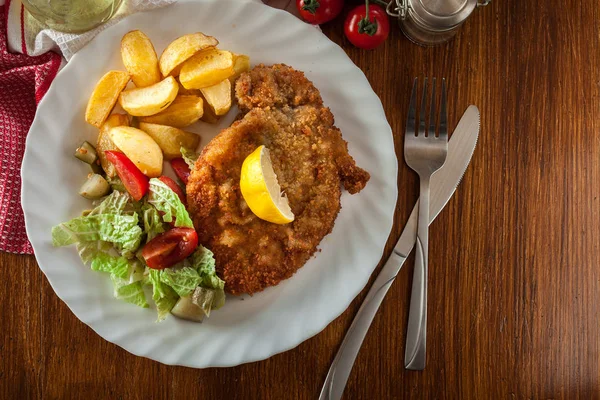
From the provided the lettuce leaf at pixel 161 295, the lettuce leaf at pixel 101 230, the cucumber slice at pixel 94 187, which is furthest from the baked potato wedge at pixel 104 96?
the lettuce leaf at pixel 161 295

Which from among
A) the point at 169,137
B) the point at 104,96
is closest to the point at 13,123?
the point at 104,96

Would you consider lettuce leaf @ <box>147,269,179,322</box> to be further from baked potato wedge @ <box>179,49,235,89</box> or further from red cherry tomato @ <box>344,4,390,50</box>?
red cherry tomato @ <box>344,4,390,50</box>

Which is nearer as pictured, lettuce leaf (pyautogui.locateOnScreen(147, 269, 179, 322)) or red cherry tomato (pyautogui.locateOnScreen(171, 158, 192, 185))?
lettuce leaf (pyautogui.locateOnScreen(147, 269, 179, 322))

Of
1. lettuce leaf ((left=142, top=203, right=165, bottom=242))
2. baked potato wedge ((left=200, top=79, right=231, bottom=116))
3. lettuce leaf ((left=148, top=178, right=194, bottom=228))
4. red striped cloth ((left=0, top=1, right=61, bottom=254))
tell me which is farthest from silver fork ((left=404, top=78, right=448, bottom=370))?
red striped cloth ((left=0, top=1, right=61, bottom=254))

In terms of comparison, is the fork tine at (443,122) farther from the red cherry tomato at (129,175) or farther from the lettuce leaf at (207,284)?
the red cherry tomato at (129,175)

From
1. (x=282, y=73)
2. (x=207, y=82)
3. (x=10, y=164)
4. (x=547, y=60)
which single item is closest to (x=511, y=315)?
(x=547, y=60)

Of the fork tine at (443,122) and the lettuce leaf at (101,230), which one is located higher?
the fork tine at (443,122)

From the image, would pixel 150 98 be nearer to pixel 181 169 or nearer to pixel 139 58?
pixel 139 58
